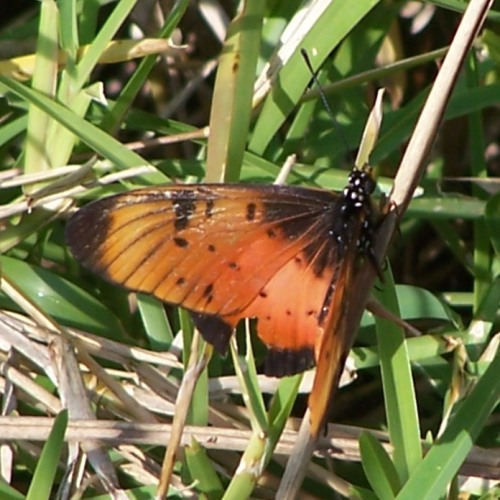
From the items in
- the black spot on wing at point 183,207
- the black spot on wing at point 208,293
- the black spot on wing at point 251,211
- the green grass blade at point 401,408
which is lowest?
the green grass blade at point 401,408

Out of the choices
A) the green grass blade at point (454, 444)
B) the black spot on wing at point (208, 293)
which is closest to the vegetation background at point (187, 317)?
the green grass blade at point (454, 444)

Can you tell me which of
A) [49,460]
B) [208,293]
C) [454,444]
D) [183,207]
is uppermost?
[183,207]

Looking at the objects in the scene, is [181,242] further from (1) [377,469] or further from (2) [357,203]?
(1) [377,469]

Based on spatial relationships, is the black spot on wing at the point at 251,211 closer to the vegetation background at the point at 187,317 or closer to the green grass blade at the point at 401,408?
the vegetation background at the point at 187,317

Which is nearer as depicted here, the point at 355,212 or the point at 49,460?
the point at 49,460

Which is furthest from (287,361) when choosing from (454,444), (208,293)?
(454,444)

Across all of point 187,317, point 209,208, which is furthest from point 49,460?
point 209,208

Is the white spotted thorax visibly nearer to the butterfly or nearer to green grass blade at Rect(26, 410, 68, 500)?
the butterfly

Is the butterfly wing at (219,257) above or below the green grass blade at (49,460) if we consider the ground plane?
above

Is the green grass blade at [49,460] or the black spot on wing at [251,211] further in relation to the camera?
the black spot on wing at [251,211]

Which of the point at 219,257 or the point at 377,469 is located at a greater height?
the point at 219,257
